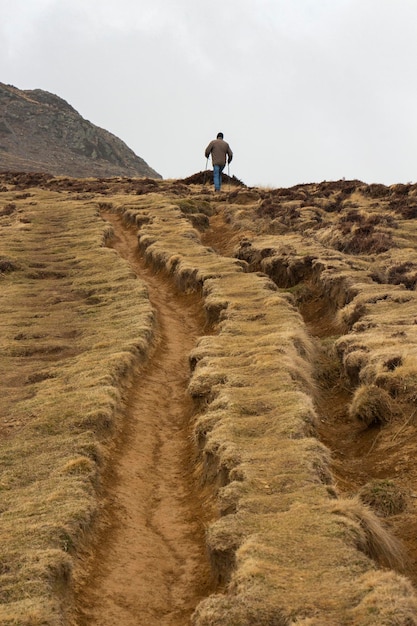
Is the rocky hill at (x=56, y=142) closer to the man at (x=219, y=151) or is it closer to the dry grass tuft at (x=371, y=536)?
the man at (x=219, y=151)

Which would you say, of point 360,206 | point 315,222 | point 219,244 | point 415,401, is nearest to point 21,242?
point 219,244

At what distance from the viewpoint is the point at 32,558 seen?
30.6 feet

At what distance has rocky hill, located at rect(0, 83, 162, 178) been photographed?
104 m

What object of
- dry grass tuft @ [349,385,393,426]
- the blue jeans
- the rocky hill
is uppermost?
the rocky hill

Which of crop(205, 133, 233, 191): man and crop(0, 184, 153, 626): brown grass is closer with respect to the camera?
crop(0, 184, 153, 626): brown grass

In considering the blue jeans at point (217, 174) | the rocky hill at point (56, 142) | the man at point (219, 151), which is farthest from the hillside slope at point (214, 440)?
the rocky hill at point (56, 142)

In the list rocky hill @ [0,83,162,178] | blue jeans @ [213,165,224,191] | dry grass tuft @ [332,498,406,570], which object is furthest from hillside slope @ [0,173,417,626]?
rocky hill @ [0,83,162,178]

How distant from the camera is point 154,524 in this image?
37.6 feet

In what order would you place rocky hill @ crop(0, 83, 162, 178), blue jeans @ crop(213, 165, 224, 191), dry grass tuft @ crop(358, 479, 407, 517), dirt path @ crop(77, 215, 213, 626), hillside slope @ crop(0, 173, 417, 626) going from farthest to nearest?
rocky hill @ crop(0, 83, 162, 178), blue jeans @ crop(213, 165, 224, 191), dry grass tuft @ crop(358, 479, 407, 517), dirt path @ crop(77, 215, 213, 626), hillside slope @ crop(0, 173, 417, 626)

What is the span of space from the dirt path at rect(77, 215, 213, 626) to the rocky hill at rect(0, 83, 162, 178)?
83.0m

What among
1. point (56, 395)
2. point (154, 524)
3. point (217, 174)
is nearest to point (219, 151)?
point (217, 174)

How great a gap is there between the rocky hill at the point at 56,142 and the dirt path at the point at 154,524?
8300cm

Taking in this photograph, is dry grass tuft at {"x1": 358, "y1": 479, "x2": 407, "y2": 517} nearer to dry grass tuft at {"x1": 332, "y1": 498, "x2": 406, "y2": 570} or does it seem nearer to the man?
dry grass tuft at {"x1": 332, "y1": 498, "x2": 406, "y2": 570}

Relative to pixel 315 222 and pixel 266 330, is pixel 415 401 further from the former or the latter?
pixel 315 222
